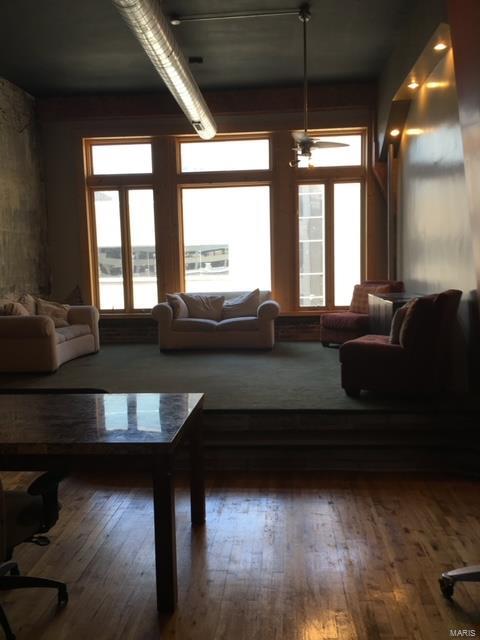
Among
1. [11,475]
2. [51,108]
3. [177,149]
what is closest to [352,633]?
[11,475]

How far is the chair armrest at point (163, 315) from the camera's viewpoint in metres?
7.18

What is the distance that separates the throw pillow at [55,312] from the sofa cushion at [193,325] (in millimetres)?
1420

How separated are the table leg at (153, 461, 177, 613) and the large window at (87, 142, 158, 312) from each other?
258 inches

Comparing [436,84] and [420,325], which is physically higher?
[436,84]

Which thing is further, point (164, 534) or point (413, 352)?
point (413, 352)

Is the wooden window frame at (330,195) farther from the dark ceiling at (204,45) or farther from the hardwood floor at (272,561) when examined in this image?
the hardwood floor at (272,561)

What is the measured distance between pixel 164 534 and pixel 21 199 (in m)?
6.63

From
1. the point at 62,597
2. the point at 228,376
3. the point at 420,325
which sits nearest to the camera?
the point at 62,597

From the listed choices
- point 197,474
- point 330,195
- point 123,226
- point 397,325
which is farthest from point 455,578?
point 123,226

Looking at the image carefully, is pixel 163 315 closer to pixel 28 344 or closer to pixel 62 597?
pixel 28 344

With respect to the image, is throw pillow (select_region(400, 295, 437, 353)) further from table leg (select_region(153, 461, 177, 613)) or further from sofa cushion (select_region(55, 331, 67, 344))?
sofa cushion (select_region(55, 331, 67, 344))

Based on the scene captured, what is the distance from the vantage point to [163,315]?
7184 mm

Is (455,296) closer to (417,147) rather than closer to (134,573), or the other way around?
(417,147)

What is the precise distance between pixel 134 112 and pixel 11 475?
6059mm
